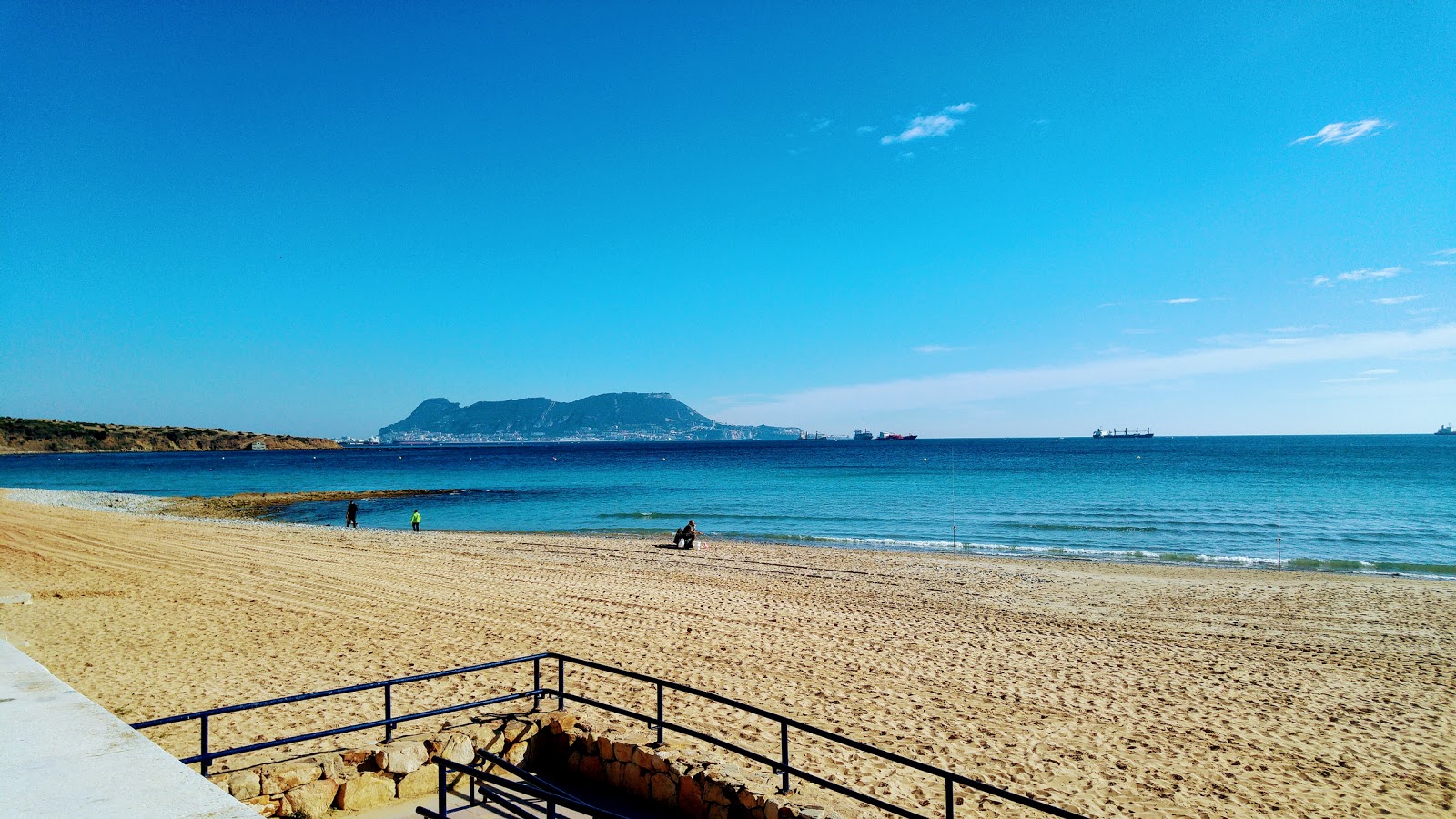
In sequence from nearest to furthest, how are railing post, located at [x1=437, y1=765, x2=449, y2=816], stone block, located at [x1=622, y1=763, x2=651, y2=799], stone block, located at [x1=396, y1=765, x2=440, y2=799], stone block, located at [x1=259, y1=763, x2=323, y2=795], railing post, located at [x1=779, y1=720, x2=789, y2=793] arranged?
railing post, located at [x1=437, y1=765, x2=449, y2=816], railing post, located at [x1=779, y1=720, x2=789, y2=793], stone block, located at [x1=259, y1=763, x2=323, y2=795], stone block, located at [x1=396, y1=765, x2=440, y2=799], stone block, located at [x1=622, y1=763, x2=651, y2=799]

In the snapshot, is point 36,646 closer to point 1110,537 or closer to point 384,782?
point 384,782

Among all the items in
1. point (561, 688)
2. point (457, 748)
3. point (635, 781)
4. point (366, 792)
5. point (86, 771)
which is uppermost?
point (86, 771)

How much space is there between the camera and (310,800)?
22.6 ft

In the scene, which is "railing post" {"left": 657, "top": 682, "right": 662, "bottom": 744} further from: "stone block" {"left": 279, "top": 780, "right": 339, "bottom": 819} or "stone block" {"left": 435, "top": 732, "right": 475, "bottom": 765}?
"stone block" {"left": 279, "top": 780, "right": 339, "bottom": 819}

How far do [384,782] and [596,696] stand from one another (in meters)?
3.67

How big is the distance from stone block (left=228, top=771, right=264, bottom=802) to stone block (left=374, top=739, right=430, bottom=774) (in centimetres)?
101

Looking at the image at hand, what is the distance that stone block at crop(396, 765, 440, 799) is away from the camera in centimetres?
735

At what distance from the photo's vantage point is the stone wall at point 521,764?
6805 mm

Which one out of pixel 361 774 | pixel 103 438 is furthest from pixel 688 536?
pixel 103 438

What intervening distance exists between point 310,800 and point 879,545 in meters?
26.8

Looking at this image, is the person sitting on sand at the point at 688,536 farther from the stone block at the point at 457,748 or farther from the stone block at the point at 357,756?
the stone block at the point at 357,756

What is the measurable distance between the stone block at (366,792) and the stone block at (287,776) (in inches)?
12.2

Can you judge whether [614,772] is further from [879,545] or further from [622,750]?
[879,545]

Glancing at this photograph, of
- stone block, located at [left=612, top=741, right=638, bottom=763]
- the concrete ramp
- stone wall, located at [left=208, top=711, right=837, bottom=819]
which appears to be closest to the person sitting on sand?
stone wall, located at [left=208, top=711, right=837, bottom=819]
